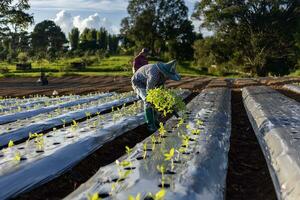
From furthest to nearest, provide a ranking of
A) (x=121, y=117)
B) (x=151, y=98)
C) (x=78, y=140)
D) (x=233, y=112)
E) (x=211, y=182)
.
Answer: (x=233, y=112) → (x=121, y=117) → (x=151, y=98) → (x=78, y=140) → (x=211, y=182)

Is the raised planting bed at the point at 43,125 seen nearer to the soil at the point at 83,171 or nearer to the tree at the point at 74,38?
the soil at the point at 83,171

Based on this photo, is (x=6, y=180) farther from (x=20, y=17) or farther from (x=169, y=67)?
(x=20, y=17)

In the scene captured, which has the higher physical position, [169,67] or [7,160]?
[169,67]

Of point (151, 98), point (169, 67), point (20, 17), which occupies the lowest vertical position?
point (151, 98)

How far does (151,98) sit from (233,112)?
4.73 metres

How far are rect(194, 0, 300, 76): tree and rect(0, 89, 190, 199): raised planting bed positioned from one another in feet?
97.0

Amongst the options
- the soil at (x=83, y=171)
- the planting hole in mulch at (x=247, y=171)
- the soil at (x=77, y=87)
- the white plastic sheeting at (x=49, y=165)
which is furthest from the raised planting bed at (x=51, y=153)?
the soil at (x=77, y=87)

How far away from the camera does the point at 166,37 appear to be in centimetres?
4972

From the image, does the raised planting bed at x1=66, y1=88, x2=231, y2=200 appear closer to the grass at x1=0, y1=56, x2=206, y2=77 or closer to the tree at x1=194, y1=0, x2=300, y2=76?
the grass at x1=0, y1=56, x2=206, y2=77

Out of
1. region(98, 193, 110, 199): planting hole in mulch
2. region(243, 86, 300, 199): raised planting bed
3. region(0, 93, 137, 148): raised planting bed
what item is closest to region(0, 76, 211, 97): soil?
region(0, 93, 137, 148): raised planting bed

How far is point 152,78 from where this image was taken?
260 inches

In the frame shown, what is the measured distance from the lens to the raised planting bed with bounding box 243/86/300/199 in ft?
12.4

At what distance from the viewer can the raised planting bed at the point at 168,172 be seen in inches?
134

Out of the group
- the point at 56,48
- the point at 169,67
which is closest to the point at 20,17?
the point at 169,67
